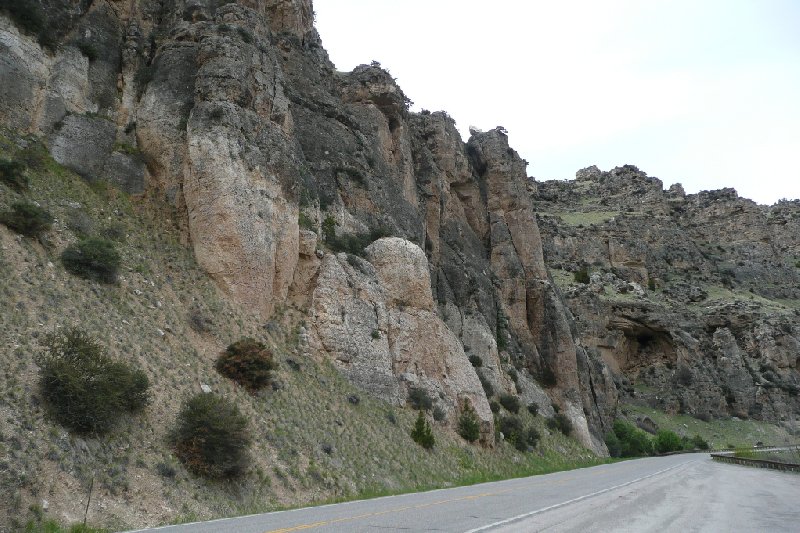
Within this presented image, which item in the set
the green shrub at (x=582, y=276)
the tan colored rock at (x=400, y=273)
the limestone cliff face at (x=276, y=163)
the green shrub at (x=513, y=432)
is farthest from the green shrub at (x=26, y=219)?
the green shrub at (x=582, y=276)

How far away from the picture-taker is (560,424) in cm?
4075

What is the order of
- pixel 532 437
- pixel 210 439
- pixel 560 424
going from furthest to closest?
pixel 560 424
pixel 532 437
pixel 210 439

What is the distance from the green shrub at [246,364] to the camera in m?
19.1

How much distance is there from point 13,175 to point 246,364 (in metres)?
10.1

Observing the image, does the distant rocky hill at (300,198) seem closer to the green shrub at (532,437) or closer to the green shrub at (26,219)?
the green shrub at (26,219)

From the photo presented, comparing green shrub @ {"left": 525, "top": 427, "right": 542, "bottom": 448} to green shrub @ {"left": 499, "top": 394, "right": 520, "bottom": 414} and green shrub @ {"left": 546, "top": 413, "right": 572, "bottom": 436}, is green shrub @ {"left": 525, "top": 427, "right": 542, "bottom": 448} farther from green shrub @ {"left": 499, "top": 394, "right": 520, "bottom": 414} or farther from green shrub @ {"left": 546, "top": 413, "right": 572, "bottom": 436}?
green shrub @ {"left": 546, "top": 413, "right": 572, "bottom": 436}

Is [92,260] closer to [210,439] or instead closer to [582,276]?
[210,439]

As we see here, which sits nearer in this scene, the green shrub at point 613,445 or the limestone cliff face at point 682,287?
the green shrub at point 613,445

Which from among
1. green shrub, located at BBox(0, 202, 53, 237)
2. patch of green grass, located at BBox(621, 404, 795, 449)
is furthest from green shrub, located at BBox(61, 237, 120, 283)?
patch of green grass, located at BBox(621, 404, 795, 449)

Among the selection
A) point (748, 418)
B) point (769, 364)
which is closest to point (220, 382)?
point (748, 418)

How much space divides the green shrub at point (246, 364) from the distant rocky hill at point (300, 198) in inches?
34.1

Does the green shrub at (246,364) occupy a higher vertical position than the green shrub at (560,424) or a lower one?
higher

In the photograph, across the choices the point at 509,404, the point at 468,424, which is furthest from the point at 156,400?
the point at 509,404

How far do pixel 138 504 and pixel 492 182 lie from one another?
4424 cm
